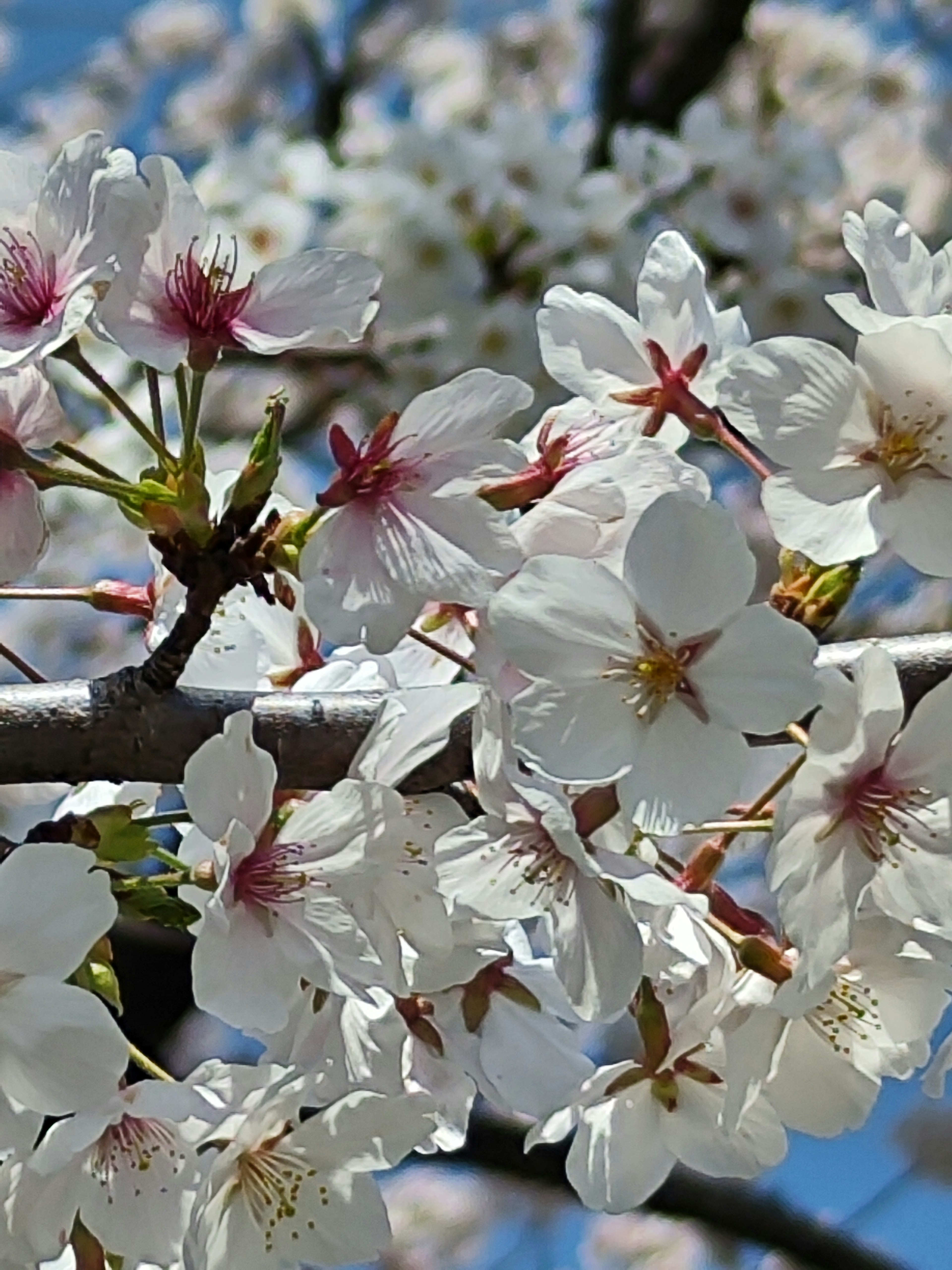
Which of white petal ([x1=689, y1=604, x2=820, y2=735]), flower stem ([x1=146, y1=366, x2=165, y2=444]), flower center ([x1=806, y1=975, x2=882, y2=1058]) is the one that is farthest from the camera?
flower center ([x1=806, y1=975, x2=882, y2=1058])

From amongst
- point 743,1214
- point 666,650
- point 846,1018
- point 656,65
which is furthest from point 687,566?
point 656,65

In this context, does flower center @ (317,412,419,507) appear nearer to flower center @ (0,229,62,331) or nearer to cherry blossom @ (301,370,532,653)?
cherry blossom @ (301,370,532,653)

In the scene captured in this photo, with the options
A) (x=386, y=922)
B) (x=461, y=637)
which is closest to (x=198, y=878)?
(x=386, y=922)

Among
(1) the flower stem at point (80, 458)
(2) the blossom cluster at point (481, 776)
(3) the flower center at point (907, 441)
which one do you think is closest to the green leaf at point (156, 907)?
(2) the blossom cluster at point (481, 776)

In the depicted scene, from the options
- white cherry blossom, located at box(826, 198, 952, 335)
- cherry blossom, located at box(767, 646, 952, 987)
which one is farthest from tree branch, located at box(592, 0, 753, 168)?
cherry blossom, located at box(767, 646, 952, 987)

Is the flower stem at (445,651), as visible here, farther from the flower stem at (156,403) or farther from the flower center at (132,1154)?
the flower center at (132,1154)

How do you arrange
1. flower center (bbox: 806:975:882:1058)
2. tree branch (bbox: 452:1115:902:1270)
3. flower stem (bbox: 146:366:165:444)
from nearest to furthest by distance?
flower stem (bbox: 146:366:165:444) < flower center (bbox: 806:975:882:1058) < tree branch (bbox: 452:1115:902:1270)

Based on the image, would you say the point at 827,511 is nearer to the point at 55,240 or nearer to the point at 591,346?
the point at 591,346
